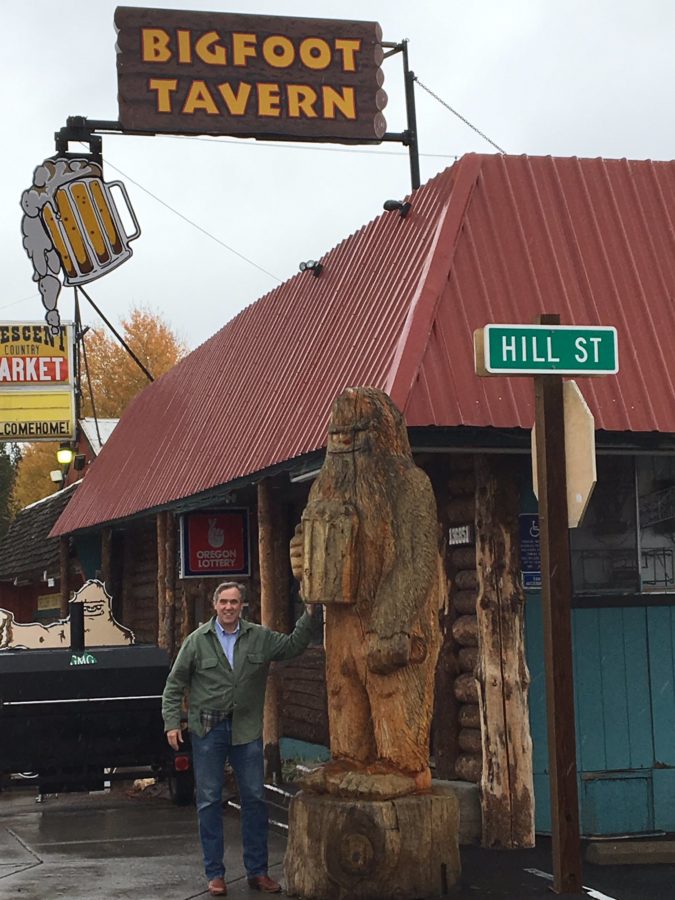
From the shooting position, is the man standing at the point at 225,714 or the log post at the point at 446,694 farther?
the log post at the point at 446,694

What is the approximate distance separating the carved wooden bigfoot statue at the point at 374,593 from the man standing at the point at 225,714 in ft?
1.25

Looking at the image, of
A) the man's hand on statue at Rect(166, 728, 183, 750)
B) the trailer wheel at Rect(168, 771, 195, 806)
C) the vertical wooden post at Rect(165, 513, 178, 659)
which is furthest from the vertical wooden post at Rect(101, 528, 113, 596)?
the man's hand on statue at Rect(166, 728, 183, 750)

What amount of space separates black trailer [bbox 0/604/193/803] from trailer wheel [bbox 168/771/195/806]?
573mm

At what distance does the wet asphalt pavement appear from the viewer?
8.25 metres

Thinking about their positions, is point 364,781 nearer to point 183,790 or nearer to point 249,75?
point 183,790

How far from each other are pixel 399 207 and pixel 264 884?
5.53 metres

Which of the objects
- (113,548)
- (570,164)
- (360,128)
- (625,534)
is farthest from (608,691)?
(113,548)

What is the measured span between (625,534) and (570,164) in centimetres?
287

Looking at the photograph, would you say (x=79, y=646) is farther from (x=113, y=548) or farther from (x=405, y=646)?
(x=113, y=548)

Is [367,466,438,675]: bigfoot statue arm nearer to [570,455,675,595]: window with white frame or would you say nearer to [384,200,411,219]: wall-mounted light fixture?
[570,455,675,595]: window with white frame

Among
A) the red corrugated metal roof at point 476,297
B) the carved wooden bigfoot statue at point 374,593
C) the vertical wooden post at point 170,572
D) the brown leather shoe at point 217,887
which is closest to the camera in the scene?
the carved wooden bigfoot statue at point 374,593

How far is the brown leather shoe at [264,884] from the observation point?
8188mm

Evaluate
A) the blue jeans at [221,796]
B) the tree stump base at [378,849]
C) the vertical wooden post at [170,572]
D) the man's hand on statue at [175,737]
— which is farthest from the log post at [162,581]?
the tree stump base at [378,849]

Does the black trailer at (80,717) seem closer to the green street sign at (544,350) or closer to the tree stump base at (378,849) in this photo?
the tree stump base at (378,849)
